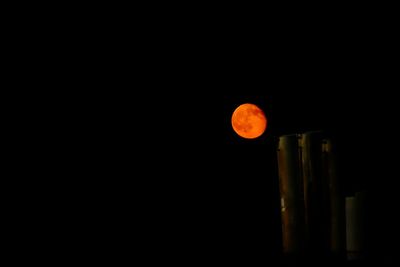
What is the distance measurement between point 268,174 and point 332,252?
65 centimetres

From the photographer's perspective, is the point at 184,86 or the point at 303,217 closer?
the point at 303,217

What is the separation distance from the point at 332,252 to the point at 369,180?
1.76 ft

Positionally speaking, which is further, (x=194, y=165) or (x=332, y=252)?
(x=194, y=165)

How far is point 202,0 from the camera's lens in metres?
2.92

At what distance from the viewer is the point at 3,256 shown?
2.64m

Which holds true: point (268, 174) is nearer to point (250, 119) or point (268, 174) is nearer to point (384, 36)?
point (250, 119)

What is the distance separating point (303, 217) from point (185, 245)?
818 mm

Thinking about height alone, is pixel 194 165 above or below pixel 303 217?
above

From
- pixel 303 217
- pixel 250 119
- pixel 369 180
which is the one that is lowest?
pixel 303 217

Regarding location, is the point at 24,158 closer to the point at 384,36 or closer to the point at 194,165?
the point at 194,165

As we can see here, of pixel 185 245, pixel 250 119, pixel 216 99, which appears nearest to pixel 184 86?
pixel 216 99

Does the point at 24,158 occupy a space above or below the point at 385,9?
below

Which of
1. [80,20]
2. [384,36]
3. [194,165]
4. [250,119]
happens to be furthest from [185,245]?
[384,36]

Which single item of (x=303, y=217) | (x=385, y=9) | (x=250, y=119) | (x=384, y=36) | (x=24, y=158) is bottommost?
(x=303, y=217)
